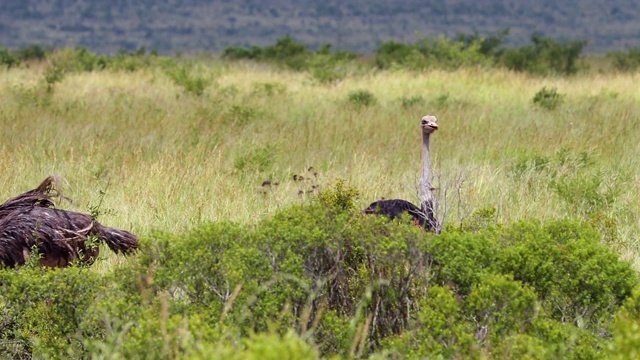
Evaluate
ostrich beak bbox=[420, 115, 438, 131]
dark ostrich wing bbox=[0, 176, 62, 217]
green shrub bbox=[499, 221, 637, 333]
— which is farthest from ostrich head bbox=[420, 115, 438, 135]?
dark ostrich wing bbox=[0, 176, 62, 217]

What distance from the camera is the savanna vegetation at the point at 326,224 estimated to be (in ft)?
13.5

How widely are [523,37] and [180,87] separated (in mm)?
57168

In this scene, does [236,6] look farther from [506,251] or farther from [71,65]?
[506,251]

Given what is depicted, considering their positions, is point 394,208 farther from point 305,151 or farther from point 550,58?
point 550,58

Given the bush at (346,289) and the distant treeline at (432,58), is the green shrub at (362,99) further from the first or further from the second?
the bush at (346,289)

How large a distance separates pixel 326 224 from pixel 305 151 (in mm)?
5267

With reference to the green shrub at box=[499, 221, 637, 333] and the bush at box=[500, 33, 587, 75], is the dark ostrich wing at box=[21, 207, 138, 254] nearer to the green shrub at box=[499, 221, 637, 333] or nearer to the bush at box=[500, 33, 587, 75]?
the green shrub at box=[499, 221, 637, 333]

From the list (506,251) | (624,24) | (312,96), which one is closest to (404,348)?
(506,251)

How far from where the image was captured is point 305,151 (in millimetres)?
9969

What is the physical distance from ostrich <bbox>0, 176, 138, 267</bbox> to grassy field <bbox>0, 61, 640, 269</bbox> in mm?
356

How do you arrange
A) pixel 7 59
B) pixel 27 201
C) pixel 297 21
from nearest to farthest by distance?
1. pixel 27 201
2. pixel 7 59
3. pixel 297 21

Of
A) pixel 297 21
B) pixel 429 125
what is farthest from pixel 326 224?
pixel 297 21

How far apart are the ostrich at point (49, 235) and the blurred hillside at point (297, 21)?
198 ft

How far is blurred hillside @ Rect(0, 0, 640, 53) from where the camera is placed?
70625 millimetres
